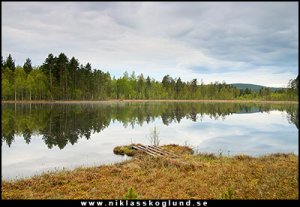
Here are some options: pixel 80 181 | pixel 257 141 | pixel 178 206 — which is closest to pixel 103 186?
pixel 80 181

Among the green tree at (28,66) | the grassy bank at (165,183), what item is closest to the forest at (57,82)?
the green tree at (28,66)

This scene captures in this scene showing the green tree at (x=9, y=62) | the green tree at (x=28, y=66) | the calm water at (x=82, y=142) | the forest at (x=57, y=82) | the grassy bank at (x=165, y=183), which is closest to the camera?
the grassy bank at (x=165, y=183)

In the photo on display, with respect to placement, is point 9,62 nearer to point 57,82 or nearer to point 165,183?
point 57,82

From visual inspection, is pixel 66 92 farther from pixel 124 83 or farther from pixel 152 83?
pixel 152 83

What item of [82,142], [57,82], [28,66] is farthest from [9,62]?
[82,142]

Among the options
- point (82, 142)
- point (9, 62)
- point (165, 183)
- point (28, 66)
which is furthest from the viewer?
point (28, 66)

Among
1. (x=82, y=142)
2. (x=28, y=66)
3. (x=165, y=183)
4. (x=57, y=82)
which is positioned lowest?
(x=82, y=142)

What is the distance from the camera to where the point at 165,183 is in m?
15.0

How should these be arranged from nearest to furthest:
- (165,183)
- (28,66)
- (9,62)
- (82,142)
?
(165,183) < (82,142) < (9,62) < (28,66)

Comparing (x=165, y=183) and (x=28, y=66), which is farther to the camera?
(x=28, y=66)

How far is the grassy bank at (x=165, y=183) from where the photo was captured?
504 inches

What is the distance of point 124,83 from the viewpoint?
161875mm

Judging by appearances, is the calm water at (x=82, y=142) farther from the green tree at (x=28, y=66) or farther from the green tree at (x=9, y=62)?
the green tree at (x=28, y=66)

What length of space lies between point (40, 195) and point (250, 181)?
950 centimetres
